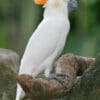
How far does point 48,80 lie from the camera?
1.75 meters

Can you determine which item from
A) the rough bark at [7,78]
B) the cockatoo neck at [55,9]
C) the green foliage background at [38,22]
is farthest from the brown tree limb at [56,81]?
the green foliage background at [38,22]

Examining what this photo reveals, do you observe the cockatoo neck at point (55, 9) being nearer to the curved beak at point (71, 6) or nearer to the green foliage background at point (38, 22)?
the curved beak at point (71, 6)

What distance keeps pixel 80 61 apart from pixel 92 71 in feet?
0.60

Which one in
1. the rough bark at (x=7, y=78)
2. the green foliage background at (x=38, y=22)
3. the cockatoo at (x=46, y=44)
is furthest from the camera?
A: the green foliage background at (x=38, y=22)

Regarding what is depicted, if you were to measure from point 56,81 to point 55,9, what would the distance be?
0.33m

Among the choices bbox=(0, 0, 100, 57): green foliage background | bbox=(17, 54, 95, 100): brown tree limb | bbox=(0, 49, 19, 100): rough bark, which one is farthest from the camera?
bbox=(0, 0, 100, 57): green foliage background

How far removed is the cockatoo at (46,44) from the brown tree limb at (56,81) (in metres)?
0.07

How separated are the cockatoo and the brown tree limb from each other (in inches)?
2.9

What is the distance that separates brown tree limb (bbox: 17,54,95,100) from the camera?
1641mm

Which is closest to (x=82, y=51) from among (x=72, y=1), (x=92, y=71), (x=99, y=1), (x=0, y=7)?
(x=99, y=1)

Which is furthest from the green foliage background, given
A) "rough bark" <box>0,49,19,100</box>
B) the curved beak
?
the curved beak

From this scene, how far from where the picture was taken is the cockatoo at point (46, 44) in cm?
197

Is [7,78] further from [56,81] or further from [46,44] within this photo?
[56,81]

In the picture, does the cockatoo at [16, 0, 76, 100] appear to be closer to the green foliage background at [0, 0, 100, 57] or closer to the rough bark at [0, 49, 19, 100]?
the rough bark at [0, 49, 19, 100]
